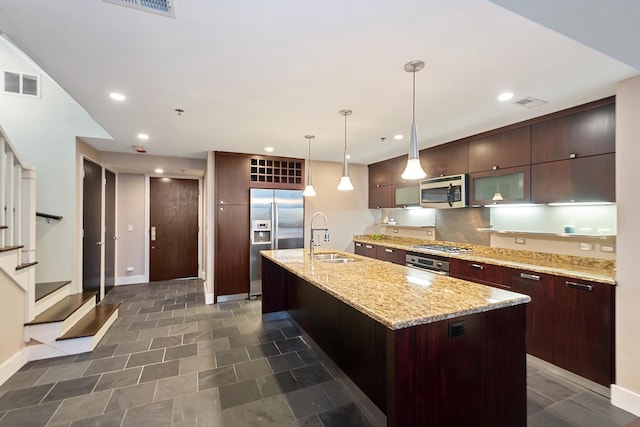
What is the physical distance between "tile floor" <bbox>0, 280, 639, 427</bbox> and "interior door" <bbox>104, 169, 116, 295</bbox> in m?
2.00

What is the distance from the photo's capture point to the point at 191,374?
2.47m

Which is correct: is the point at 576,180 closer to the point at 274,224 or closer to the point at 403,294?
the point at 403,294

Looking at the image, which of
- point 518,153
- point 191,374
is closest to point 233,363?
point 191,374

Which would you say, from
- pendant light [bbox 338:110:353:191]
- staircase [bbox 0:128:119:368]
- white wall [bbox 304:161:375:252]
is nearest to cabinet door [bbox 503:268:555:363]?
pendant light [bbox 338:110:353:191]

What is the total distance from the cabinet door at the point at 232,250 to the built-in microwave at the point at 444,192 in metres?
2.82

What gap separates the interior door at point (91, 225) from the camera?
399cm

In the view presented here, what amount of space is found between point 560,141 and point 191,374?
401 cm

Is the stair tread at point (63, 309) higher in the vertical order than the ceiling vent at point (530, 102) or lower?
lower

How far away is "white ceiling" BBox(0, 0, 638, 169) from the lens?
56.3 inches

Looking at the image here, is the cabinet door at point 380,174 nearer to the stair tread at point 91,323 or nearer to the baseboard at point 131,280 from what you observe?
the stair tread at point 91,323

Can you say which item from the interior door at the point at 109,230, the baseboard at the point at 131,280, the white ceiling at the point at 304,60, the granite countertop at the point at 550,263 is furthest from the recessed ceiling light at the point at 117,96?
the baseboard at the point at 131,280

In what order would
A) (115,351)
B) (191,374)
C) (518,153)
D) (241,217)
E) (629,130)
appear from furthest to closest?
(241,217), (518,153), (115,351), (191,374), (629,130)

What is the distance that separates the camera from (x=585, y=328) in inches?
89.3

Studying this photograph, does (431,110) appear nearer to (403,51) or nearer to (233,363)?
(403,51)
